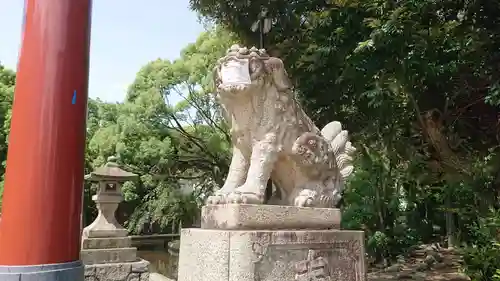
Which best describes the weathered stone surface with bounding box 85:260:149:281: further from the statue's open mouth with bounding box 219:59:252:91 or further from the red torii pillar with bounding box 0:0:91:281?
the red torii pillar with bounding box 0:0:91:281

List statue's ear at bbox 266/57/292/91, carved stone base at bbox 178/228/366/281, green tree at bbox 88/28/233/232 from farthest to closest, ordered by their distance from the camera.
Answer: green tree at bbox 88/28/233/232
statue's ear at bbox 266/57/292/91
carved stone base at bbox 178/228/366/281

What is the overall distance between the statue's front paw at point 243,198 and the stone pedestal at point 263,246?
4 cm

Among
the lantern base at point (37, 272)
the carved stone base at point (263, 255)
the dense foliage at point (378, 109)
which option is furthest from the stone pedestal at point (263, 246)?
the dense foliage at point (378, 109)

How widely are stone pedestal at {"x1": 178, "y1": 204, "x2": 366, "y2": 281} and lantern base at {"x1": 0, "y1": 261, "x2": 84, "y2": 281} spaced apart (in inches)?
36.2

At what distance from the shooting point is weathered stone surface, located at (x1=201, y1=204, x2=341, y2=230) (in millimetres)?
2641

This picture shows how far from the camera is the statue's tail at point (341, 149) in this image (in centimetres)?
375

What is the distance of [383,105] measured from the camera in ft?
21.4

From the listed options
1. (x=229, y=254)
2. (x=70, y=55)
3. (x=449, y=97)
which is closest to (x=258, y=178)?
(x=229, y=254)

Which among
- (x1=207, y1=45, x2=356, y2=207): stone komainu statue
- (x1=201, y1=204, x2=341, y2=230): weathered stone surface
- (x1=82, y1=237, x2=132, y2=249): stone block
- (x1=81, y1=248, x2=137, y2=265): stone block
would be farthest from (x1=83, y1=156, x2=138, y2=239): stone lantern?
(x1=201, y1=204, x2=341, y2=230): weathered stone surface

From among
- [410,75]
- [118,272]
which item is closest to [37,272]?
[410,75]

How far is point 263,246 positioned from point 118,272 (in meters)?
5.45

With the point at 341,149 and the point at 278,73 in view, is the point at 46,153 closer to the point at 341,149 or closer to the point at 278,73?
the point at 278,73

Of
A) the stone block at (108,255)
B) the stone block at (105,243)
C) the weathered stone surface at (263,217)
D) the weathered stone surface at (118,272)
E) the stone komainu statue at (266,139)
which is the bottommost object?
the weathered stone surface at (118,272)

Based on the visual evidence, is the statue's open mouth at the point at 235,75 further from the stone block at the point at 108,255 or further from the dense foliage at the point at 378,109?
the stone block at the point at 108,255
